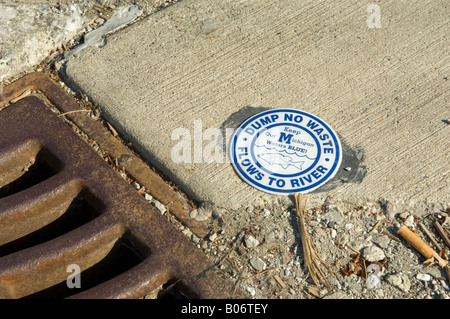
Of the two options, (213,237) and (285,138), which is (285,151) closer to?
(285,138)

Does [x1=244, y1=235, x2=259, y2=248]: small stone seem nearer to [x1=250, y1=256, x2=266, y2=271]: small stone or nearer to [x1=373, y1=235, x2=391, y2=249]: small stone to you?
[x1=250, y1=256, x2=266, y2=271]: small stone

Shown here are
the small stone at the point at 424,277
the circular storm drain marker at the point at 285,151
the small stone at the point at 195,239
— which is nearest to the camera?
the small stone at the point at 424,277

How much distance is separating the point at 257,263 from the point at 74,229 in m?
0.65

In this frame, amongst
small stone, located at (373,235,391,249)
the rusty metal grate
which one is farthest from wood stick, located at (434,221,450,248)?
the rusty metal grate

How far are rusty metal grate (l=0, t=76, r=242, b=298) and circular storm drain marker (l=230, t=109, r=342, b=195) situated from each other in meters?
0.37

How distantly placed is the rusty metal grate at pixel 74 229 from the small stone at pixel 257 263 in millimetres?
100

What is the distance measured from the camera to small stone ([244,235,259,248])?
1.71 m

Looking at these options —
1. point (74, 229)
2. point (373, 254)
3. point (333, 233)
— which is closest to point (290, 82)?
point (333, 233)

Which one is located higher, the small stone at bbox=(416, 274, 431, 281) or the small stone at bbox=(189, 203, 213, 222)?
the small stone at bbox=(189, 203, 213, 222)

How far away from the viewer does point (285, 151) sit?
75.3 inches

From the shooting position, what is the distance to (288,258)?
1.68 m

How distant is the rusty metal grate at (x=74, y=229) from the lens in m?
1.65

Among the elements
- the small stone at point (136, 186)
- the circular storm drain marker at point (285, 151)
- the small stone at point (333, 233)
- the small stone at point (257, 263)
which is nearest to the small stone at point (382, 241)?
the small stone at point (333, 233)

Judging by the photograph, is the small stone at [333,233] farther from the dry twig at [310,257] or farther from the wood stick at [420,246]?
the wood stick at [420,246]
